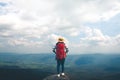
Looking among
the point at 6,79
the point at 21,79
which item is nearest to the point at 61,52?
the point at 6,79

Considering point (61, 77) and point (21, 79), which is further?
point (21, 79)

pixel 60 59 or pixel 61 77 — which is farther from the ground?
pixel 60 59

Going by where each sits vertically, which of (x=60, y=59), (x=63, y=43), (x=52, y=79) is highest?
(x=63, y=43)

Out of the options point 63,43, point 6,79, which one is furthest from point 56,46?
point 6,79

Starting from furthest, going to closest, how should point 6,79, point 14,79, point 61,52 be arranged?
point 14,79, point 6,79, point 61,52

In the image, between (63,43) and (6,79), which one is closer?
(63,43)

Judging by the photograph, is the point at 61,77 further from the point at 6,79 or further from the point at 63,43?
the point at 6,79

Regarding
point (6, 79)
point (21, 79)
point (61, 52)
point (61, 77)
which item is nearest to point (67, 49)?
point (61, 52)

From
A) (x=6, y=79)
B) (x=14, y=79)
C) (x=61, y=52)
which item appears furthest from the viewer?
(x=14, y=79)

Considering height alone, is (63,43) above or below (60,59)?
above

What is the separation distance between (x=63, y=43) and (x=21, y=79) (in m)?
41.4

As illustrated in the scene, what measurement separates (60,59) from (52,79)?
1766 millimetres

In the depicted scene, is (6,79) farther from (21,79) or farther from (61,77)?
(61,77)

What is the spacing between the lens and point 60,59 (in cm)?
2095
